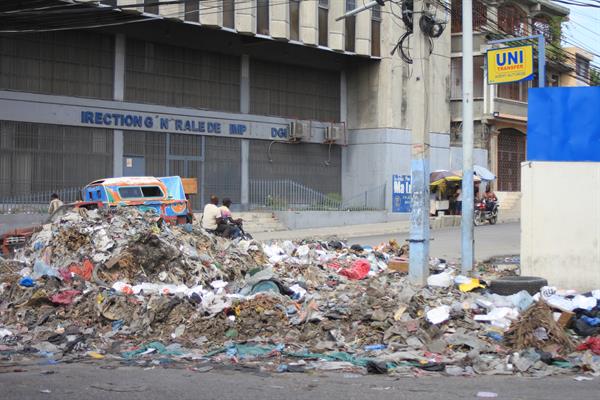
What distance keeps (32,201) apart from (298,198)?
39.3 ft

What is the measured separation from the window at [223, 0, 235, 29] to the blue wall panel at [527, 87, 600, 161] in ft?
59.9

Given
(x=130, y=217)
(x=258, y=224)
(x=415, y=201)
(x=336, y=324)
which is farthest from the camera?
(x=258, y=224)

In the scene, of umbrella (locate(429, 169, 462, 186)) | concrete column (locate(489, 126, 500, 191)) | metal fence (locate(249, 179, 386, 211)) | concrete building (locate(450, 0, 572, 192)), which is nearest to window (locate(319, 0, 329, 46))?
metal fence (locate(249, 179, 386, 211))

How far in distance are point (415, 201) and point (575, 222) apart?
9.60 ft

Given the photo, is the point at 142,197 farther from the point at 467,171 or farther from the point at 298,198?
the point at 298,198

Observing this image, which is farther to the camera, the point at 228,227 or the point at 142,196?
the point at 142,196

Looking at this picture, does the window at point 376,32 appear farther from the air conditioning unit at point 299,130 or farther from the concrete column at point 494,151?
the concrete column at point 494,151

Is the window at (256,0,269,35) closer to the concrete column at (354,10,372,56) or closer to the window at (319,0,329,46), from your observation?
the window at (319,0,329,46)

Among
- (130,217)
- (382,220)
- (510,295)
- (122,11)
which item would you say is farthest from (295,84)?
(510,295)

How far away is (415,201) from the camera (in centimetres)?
1310

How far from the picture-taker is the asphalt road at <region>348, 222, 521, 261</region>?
2011 centimetres

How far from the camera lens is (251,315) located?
1019cm

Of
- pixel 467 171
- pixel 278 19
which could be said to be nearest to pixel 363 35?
pixel 278 19

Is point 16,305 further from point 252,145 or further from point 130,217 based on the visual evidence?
point 252,145
